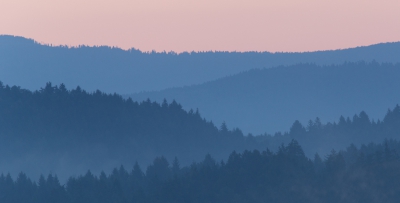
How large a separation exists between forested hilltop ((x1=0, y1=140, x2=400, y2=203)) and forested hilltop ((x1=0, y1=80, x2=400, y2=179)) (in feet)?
240

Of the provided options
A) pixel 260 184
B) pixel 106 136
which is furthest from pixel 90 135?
pixel 260 184

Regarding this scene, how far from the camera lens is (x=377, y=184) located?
3196 inches

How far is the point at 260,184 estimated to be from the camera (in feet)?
296

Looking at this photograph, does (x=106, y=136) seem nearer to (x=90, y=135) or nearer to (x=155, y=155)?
(x=90, y=135)

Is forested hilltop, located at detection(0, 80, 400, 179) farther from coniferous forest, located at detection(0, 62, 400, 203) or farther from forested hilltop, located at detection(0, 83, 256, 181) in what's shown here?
coniferous forest, located at detection(0, 62, 400, 203)

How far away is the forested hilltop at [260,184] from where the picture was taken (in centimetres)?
8350

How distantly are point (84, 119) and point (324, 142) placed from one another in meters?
43.8

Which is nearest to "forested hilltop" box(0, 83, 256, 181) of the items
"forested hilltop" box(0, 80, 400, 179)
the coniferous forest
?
"forested hilltop" box(0, 80, 400, 179)

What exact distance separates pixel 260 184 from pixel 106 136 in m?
104

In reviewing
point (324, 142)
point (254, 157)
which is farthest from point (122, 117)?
point (254, 157)

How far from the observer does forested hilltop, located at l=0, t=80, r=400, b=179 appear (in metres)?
177

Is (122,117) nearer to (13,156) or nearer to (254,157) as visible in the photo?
(13,156)

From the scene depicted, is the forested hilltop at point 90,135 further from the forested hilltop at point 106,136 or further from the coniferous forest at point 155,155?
the coniferous forest at point 155,155

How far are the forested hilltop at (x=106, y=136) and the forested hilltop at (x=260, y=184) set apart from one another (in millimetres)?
73299
